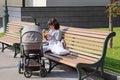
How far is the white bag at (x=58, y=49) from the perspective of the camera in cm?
922

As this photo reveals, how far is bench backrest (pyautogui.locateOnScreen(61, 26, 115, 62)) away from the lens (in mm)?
7980

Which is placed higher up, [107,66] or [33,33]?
[33,33]

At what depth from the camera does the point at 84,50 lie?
873cm

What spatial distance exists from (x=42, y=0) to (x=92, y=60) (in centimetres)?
1586

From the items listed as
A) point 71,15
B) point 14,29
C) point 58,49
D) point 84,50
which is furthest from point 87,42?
point 71,15

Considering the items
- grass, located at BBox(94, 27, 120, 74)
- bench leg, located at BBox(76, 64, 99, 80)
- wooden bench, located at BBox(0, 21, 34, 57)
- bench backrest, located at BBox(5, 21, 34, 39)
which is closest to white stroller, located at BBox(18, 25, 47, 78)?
bench leg, located at BBox(76, 64, 99, 80)

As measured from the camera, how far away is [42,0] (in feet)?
78.0

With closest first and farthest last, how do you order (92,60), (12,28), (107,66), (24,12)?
(92,60)
(107,66)
(12,28)
(24,12)

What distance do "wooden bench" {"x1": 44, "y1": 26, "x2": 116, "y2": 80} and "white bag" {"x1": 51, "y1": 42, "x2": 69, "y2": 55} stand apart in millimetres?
96

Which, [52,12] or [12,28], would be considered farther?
[52,12]

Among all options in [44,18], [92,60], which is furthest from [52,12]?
[92,60]

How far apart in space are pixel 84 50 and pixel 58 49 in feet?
2.73

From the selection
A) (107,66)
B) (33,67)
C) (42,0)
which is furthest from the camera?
(42,0)

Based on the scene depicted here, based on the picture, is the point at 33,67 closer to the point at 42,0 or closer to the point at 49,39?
the point at 49,39
